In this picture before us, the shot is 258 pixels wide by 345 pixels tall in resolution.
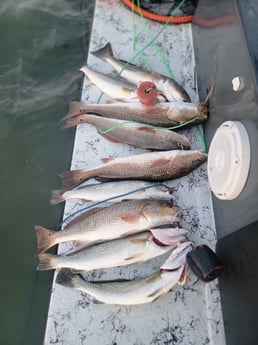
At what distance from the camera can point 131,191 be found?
2.70m

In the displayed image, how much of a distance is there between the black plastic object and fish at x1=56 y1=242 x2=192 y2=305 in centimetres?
10

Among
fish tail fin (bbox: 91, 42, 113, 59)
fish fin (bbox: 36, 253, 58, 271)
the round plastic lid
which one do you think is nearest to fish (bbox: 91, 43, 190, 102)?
fish tail fin (bbox: 91, 42, 113, 59)

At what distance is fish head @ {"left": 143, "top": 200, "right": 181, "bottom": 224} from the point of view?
2506 mm

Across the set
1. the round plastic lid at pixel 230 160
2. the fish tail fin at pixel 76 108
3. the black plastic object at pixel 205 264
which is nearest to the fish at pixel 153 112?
the fish tail fin at pixel 76 108

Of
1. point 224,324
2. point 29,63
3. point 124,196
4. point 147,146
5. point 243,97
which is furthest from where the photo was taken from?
point 29,63

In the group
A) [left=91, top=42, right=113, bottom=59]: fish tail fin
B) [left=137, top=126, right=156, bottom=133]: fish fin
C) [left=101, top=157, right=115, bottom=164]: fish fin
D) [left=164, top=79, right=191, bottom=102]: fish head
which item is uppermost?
[left=91, top=42, right=113, bottom=59]: fish tail fin

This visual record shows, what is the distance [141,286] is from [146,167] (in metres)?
0.85

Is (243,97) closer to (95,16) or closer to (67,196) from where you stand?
(67,196)

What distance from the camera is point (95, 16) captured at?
3.96m

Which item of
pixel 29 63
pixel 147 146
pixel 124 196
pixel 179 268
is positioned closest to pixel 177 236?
pixel 179 268

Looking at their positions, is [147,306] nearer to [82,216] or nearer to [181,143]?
[82,216]

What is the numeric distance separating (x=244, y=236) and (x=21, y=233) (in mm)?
1764

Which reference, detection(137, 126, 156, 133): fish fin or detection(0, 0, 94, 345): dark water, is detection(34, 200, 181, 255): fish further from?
detection(137, 126, 156, 133): fish fin

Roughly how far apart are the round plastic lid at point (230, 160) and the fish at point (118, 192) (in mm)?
493
